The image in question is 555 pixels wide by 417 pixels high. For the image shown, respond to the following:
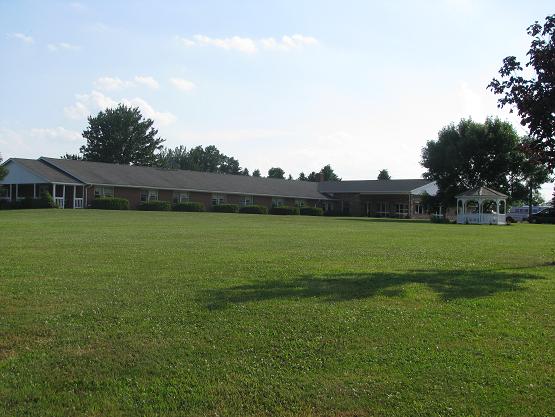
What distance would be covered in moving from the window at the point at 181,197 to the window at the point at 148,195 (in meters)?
2.25

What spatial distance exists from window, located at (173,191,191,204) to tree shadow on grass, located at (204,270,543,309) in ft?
160

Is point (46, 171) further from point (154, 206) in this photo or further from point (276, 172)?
point (276, 172)

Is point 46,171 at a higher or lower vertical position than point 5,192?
higher

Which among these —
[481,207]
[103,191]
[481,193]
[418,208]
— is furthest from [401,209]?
[103,191]

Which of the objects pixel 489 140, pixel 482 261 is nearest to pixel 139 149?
pixel 489 140

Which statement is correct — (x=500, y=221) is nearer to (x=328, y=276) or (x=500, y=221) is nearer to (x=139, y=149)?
(x=328, y=276)

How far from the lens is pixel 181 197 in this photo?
59531 millimetres

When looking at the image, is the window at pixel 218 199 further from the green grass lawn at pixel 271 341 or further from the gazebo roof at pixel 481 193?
the green grass lawn at pixel 271 341

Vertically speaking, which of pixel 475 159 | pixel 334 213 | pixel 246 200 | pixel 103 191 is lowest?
pixel 334 213

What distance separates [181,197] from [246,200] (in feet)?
30.0

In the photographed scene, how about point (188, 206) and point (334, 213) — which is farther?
point (334, 213)

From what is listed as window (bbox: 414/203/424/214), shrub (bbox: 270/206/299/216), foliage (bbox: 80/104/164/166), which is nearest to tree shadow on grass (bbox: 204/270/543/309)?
shrub (bbox: 270/206/299/216)

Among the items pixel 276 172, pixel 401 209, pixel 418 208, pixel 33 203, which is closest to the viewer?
pixel 33 203

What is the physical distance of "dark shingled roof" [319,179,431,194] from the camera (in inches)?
2781
